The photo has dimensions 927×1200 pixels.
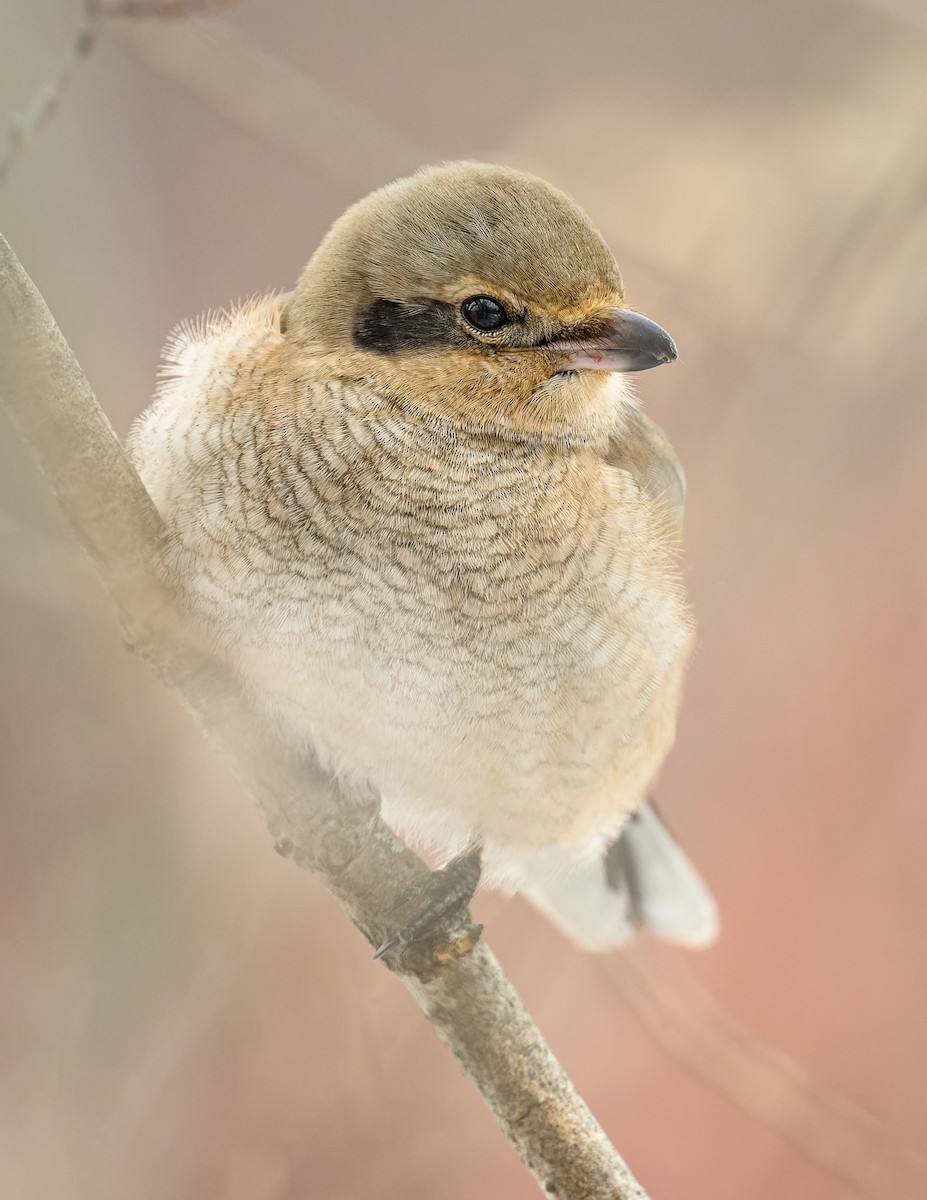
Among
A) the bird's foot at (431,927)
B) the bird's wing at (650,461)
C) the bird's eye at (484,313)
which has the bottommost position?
the bird's foot at (431,927)

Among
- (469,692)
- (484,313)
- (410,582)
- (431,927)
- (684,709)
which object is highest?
(484,313)

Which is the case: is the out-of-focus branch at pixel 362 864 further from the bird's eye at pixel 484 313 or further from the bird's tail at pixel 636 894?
the bird's tail at pixel 636 894

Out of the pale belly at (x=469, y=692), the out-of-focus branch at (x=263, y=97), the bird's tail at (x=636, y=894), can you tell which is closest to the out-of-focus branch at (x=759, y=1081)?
the bird's tail at (x=636, y=894)

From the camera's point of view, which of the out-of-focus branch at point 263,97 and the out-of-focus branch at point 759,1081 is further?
the out-of-focus branch at point 759,1081

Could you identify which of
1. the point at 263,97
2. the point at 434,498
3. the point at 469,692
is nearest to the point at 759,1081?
the point at 469,692

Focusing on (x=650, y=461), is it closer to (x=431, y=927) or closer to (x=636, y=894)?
(x=431, y=927)

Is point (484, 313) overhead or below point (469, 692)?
overhead

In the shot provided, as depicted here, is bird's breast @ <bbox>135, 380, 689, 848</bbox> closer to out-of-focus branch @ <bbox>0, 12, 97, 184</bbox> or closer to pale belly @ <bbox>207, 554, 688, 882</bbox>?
pale belly @ <bbox>207, 554, 688, 882</bbox>

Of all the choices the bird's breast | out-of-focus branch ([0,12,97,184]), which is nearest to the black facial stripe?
the bird's breast
